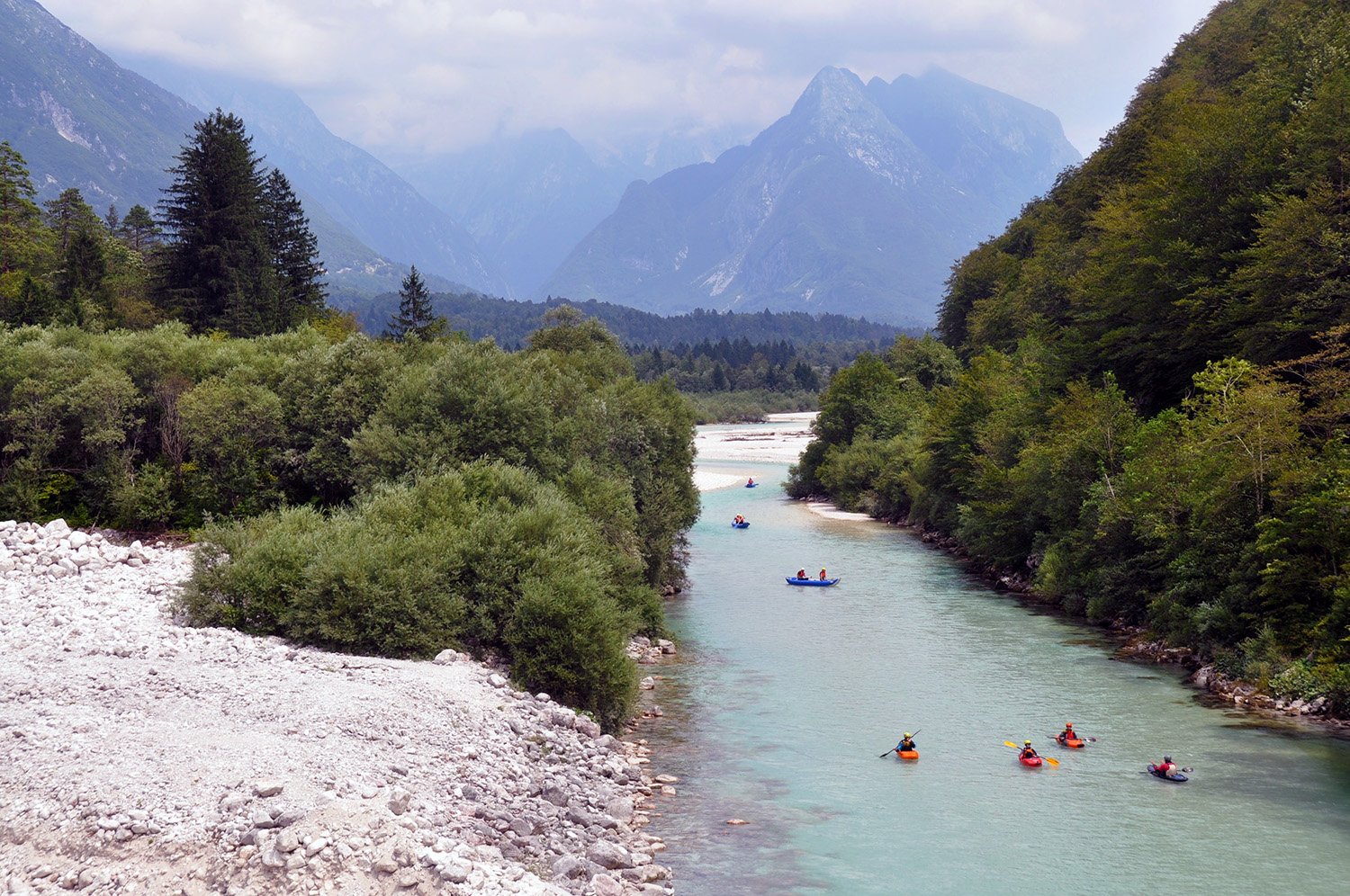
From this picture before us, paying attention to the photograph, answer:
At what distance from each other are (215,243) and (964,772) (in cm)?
5775

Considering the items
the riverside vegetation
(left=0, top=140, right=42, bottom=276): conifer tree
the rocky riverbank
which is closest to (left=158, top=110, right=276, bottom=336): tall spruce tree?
the riverside vegetation

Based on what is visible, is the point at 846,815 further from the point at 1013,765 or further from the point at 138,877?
the point at 138,877

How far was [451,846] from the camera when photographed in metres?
15.4

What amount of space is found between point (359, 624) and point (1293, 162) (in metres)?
34.5

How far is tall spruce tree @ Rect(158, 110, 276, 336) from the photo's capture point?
64.8m

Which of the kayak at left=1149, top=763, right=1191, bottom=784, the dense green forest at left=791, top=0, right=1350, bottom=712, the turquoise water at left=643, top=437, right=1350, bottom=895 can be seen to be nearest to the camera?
the turquoise water at left=643, top=437, right=1350, bottom=895

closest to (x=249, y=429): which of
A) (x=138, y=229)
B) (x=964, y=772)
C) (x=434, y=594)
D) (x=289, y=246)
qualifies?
(x=434, y=594)

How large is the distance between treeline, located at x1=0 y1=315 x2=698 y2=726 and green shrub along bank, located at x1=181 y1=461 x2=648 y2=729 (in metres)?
0.05

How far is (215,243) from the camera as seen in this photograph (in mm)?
66250

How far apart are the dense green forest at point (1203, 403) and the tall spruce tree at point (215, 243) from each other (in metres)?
41.4

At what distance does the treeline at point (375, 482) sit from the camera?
24922 millimetres

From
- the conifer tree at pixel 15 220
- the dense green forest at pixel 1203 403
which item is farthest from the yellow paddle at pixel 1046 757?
the conifer tree at pixel 15 220

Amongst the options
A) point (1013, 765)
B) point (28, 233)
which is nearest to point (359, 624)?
point (1013, 765)

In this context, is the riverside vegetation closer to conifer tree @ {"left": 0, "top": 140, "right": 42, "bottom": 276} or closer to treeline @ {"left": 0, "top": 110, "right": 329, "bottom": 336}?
treeline @ {"left": 0, "top": 110, "right": 329, "bottom": 336}
